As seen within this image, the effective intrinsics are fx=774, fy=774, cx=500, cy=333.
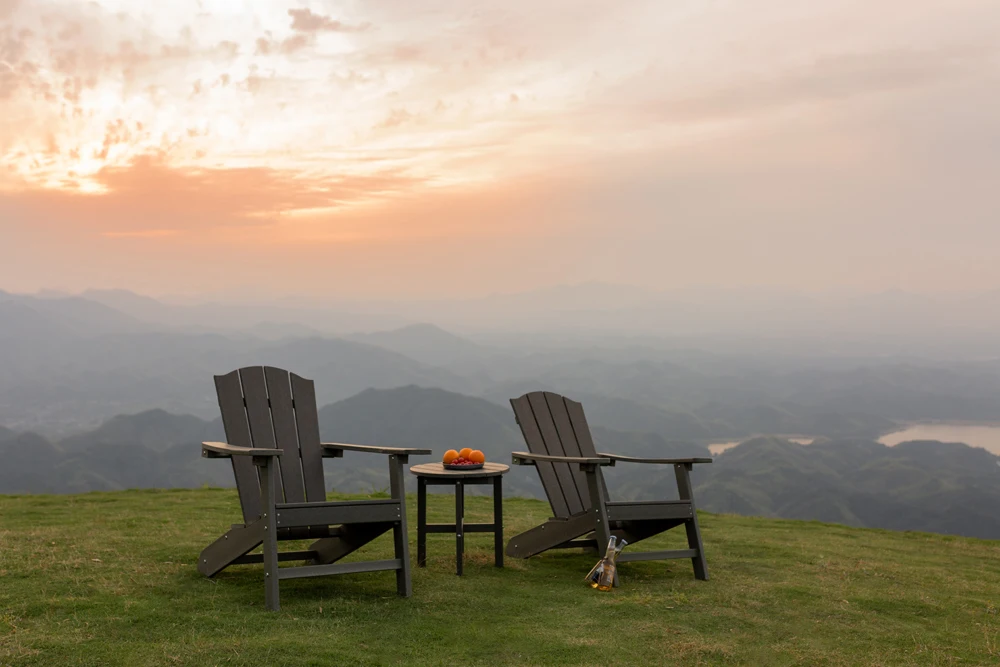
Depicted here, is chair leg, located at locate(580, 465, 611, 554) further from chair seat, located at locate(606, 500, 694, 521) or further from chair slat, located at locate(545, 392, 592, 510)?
chair slat, located at locate(545, 392, 592, 510)

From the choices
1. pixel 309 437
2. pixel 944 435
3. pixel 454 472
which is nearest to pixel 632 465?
pixel 944 435

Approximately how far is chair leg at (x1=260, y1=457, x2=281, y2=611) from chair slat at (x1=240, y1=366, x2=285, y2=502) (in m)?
0.62

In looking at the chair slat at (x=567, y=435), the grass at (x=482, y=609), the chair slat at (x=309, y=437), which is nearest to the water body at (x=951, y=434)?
the grass at (x=482, y=609)

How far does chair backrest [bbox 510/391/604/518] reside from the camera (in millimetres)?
5523

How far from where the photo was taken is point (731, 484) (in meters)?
121

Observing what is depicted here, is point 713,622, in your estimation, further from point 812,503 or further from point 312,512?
point 812,503

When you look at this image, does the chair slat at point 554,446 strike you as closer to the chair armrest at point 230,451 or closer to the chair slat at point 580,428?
the chair slat at point 580,428

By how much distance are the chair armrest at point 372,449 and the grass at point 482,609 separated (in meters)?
0.80

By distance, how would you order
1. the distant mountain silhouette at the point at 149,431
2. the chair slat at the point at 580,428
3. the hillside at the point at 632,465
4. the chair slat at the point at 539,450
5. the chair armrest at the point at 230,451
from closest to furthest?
the chair armrest at the point at 230,451 < the chair slat at the point at 539,450 < the chair slat at the point at 580,428 < the hillside at the point at 632,465 < the distant mountain silhouette at the point at 149,431

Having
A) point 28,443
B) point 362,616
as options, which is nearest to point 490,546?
point 362,616

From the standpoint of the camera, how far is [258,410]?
15.8 feet

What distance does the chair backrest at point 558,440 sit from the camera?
5.52 meters

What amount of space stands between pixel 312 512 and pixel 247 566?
1288 mm

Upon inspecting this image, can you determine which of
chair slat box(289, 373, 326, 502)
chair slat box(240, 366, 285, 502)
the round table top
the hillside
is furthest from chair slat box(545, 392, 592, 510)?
the hillside
